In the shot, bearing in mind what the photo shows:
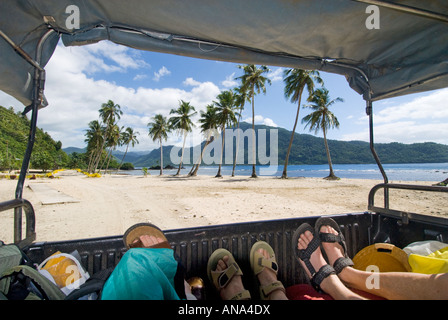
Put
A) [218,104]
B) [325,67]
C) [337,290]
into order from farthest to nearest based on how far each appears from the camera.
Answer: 1. [218,104]
2. [325,67]
3. [337,290]

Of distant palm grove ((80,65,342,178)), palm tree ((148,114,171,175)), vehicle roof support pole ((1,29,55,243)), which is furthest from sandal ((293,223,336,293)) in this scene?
palm tree ((148,114,171,175))

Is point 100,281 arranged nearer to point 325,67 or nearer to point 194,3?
point 194,3

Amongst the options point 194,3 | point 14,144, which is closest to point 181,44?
point 194,3

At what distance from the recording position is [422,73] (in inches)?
71.6

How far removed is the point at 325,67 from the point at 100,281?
8.39 feet

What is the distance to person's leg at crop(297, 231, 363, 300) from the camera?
1428 millimetres

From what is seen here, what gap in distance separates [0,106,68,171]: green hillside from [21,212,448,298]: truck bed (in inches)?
2267

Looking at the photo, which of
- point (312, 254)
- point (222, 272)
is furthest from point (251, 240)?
point (312, 254)

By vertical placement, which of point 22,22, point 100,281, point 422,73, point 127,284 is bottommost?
point 100,281

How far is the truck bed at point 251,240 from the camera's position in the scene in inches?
59.2

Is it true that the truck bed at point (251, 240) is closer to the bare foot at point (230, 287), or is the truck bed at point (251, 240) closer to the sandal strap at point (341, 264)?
the bare foot at point (230, 287)

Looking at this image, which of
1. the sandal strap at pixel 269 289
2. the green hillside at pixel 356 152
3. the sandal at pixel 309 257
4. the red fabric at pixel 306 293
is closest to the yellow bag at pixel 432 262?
the red fabric at pixel 306 293

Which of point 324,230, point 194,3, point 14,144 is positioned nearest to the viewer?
point 194,3
